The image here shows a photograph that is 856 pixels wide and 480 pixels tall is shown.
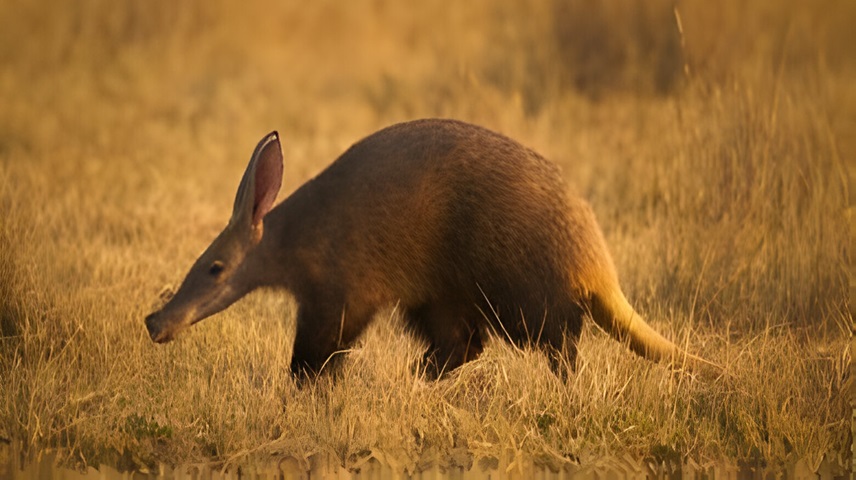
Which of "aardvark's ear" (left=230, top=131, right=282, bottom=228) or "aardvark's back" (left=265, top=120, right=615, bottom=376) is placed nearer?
"aardvark's ear" (left=230, top=131, right=282, bottom=228)

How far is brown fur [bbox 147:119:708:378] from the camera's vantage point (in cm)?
580

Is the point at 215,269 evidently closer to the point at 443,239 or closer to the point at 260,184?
the point at 260,184

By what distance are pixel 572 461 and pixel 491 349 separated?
4.54 feet

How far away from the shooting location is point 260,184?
5777 mm

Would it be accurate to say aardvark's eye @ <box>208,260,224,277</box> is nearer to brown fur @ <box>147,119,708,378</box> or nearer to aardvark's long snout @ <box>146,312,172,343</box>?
brown fur @ <box>147,119,708,378</box>

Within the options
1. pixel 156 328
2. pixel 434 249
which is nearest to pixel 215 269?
pixel 156 328

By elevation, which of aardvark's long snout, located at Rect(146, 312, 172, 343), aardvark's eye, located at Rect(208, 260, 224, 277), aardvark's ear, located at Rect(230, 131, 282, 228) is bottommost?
aardvark's long snout, located at Rect(146, 312, 172, 343)

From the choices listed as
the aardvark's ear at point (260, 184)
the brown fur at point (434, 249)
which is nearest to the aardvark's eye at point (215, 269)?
the brown fur at point (434, 249)

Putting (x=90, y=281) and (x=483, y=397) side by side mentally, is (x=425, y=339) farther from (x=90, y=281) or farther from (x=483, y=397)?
(x=90, y=281)

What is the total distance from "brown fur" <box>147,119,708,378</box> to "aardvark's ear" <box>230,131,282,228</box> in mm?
13

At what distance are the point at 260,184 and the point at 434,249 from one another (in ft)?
2.84

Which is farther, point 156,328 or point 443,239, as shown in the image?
point 443,239

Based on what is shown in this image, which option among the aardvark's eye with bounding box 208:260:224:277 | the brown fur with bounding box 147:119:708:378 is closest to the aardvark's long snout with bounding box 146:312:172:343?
the brown fur with bounding box 147:119:708:378

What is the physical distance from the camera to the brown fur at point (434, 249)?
19.0ft
